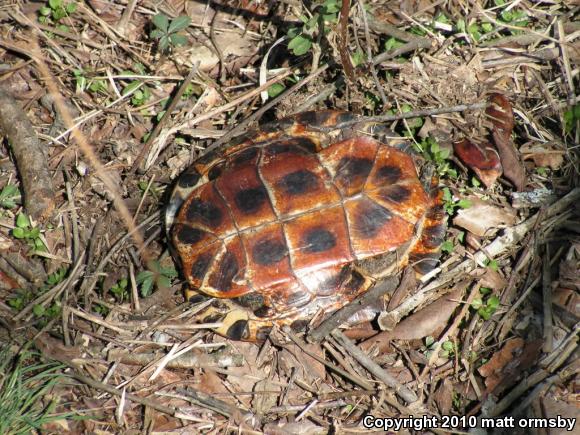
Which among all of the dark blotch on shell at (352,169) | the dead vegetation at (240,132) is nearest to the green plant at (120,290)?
the dead vegetation at (240,132)

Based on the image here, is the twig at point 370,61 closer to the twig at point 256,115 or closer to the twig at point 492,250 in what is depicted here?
the twig at point 256,115

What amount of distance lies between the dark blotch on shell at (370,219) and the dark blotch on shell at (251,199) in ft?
2.04

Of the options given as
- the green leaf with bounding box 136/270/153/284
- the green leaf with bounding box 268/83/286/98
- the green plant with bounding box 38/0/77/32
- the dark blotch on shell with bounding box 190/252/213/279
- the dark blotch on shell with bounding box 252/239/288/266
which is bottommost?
the green leaf with bounding box 136/270/153/284

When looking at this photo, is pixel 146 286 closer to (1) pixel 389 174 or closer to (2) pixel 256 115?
(2) pixel 256 115

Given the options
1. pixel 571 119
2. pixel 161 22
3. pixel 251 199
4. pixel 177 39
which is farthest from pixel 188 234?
pixel 571 119

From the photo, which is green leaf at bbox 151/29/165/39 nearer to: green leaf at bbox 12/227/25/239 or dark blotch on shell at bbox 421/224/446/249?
green leaf at bbox 12/227/25/239

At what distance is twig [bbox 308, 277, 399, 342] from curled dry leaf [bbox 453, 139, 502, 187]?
995 mm

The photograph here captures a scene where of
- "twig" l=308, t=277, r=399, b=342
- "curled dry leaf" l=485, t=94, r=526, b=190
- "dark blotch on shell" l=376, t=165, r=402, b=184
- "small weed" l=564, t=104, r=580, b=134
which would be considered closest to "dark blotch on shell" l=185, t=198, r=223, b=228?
"twig" l=308, t=277, r=399, b=342

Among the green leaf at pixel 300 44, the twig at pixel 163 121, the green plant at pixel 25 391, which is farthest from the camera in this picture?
the twig at pixel 163 121

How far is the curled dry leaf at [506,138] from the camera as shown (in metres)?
4.10

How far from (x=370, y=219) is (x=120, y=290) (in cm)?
183

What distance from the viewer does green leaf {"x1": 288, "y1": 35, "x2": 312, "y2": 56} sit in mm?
4141

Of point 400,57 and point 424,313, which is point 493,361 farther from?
point 400,57

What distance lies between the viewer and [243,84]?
4.59 metres
